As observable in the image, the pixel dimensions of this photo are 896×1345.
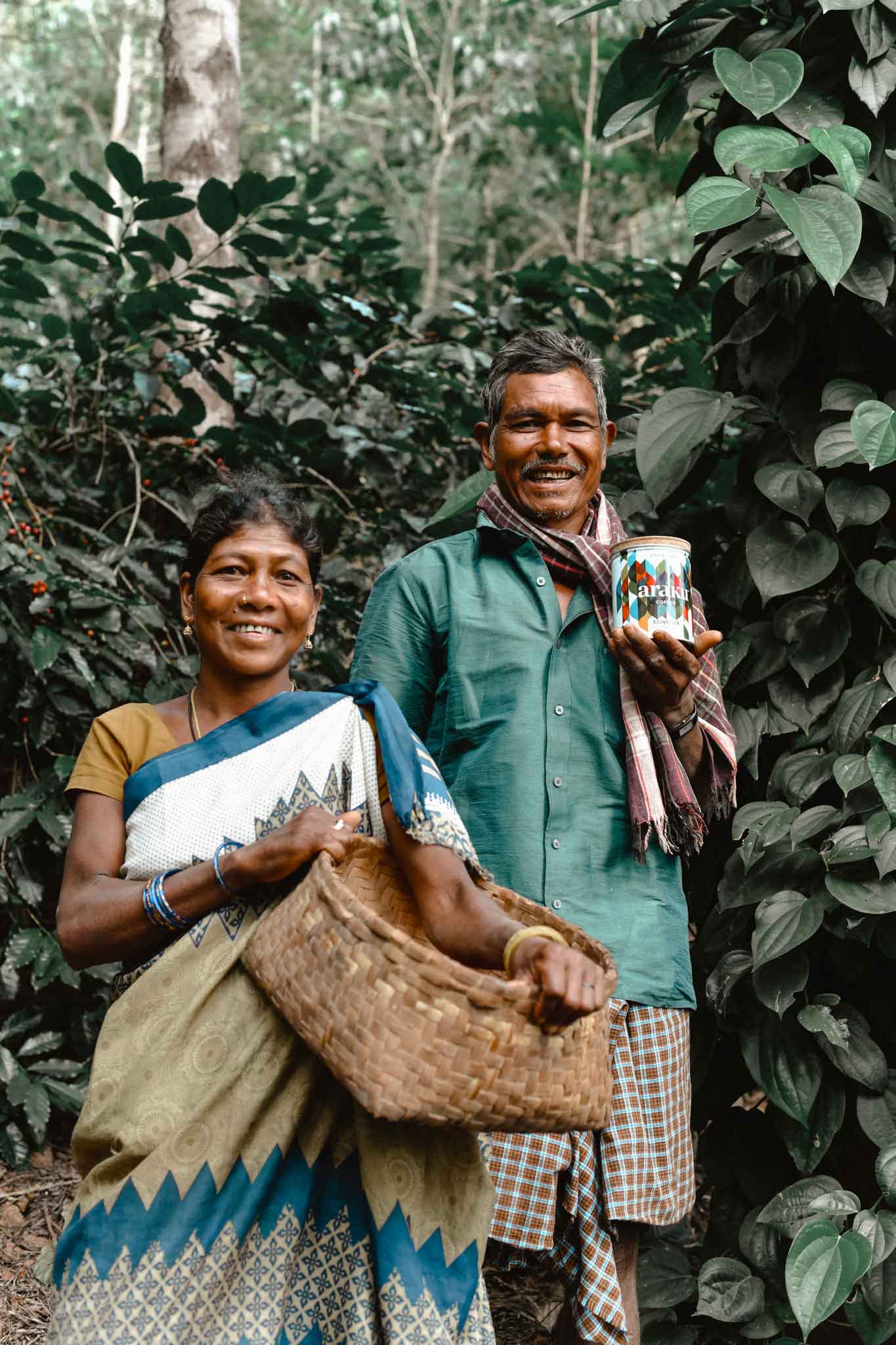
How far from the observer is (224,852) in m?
1.46

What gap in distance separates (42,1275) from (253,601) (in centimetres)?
155

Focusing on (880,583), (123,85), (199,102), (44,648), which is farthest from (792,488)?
(123,85)

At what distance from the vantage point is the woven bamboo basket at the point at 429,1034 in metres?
1.20

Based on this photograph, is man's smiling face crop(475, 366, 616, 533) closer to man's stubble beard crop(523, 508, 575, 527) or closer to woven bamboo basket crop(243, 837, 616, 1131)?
man's stubble beard crop(523, 508, 575, 527)

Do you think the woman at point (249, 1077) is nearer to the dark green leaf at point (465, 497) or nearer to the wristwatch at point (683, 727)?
the wristwatch at point (683, 727)

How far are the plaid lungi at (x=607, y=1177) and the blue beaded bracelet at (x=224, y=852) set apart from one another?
1.88ft

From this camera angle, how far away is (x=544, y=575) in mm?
1899

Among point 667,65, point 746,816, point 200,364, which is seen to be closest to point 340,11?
point 200,364

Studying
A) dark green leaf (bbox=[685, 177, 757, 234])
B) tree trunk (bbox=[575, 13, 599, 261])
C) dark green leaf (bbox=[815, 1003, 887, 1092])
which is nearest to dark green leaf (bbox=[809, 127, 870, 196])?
dark green leaf (bbox=[685, 177, 757, 234])

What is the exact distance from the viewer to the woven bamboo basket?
120 cm

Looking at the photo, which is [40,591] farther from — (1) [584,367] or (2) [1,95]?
(2) [1,95]

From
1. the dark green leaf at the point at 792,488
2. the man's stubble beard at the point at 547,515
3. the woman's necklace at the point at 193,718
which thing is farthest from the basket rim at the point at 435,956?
the dark green leaf at the point at 792,488

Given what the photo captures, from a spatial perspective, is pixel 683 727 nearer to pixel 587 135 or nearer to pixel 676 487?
pixel 676 487

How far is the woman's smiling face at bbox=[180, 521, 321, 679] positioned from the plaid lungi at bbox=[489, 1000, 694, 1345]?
2.16 ft
